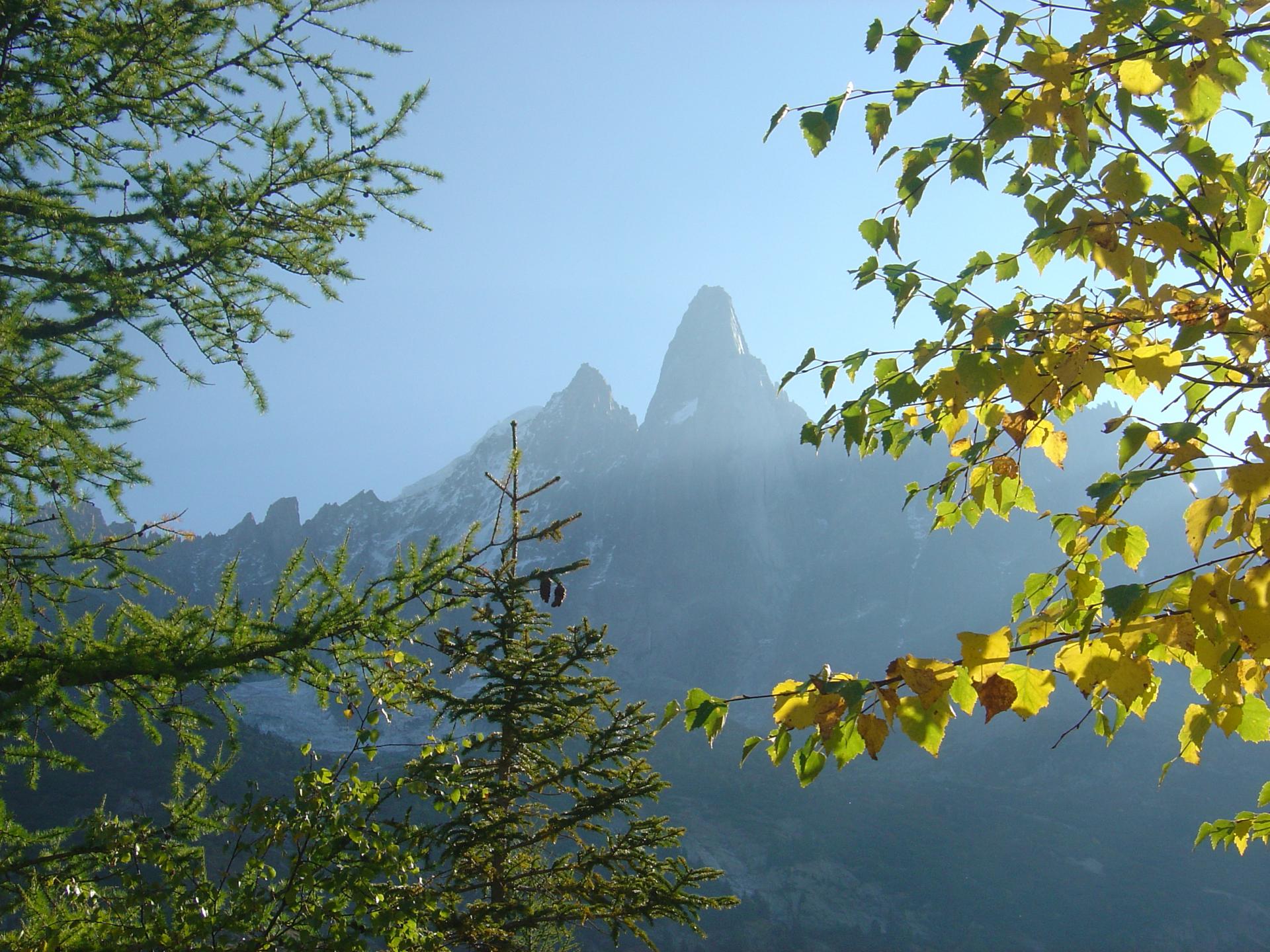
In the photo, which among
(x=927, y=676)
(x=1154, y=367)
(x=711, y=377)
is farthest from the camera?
(x=711, y=377)

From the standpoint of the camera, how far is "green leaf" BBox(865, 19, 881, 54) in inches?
85.9

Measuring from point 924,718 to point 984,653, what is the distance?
21cm

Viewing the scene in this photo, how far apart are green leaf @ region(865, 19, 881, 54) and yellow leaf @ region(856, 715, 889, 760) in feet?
5.65

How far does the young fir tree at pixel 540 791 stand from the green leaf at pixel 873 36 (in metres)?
3.94

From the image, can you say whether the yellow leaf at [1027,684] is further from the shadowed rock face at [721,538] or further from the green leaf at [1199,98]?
the shadowed rock face at [721,538]

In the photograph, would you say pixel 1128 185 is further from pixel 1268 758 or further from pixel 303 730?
pixel 303 730

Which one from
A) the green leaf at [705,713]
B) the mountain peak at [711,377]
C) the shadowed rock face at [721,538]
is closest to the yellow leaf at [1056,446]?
the green leaf at [705,713]

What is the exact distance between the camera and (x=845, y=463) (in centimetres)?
12938

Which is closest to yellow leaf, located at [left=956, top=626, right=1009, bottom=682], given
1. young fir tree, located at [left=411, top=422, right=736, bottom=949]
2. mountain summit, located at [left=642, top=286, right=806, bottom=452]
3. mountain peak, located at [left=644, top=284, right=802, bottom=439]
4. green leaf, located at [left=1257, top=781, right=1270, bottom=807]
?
green leaf, located at [left=1257, top=781, right=1270, bottom=807]

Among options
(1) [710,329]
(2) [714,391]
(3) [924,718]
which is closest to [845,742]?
(3) [924,718]

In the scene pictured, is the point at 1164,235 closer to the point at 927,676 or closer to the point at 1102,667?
the point at 1102,667

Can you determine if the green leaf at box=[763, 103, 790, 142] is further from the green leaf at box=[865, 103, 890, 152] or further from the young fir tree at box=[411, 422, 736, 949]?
the young fir tree at box=[411, 422, 736, 949]

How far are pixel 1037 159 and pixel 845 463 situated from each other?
13129 centimetres

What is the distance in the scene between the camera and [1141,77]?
2.03m
